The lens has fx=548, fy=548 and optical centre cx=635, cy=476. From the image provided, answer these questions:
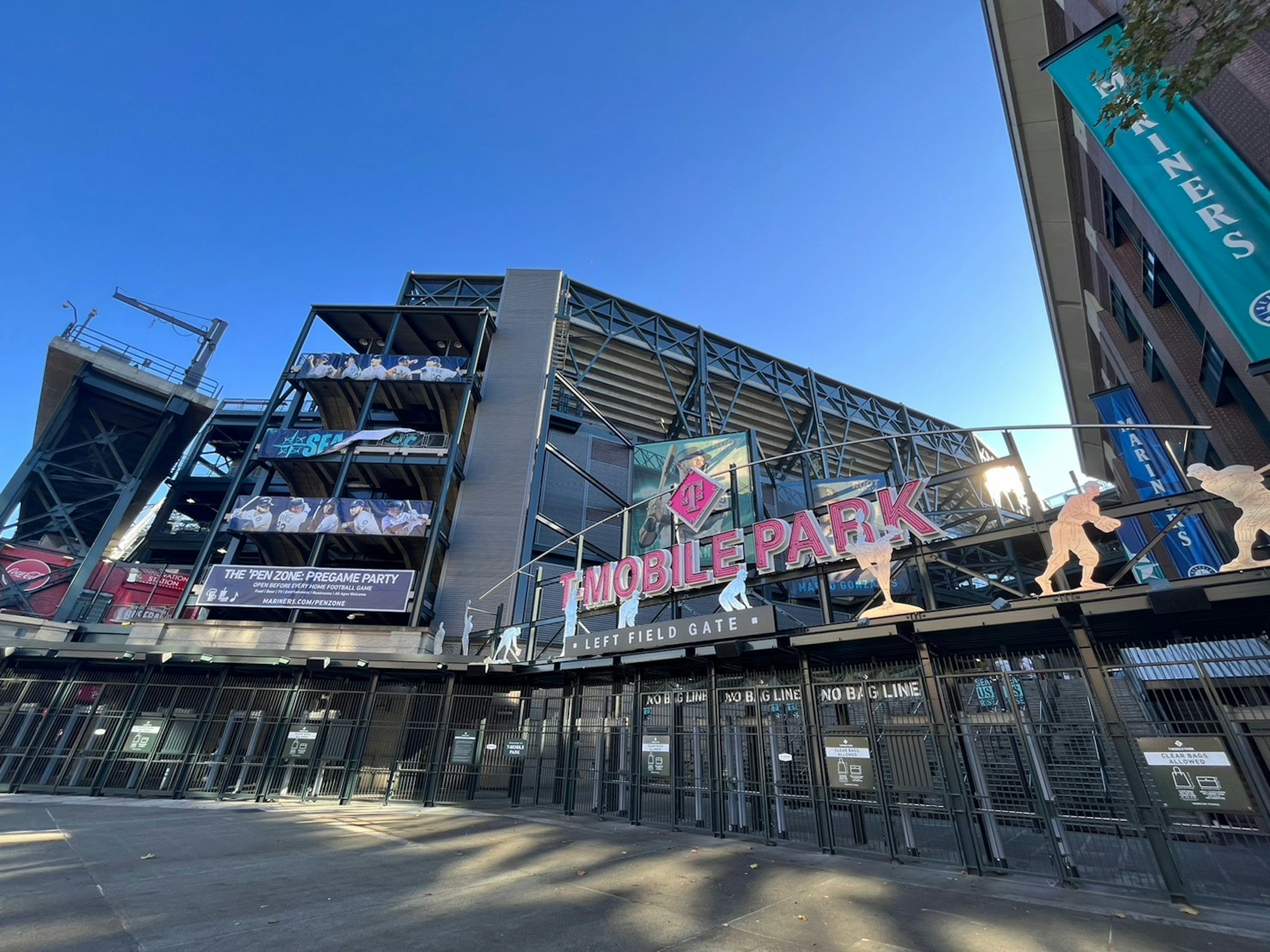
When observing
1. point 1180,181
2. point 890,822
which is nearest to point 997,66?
point 1180,181

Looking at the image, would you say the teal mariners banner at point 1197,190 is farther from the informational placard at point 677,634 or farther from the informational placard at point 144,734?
the informational placard at point 144,734

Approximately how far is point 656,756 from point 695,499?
33.2 feet

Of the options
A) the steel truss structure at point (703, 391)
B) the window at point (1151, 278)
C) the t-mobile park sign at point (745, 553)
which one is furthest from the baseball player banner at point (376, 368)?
the window at point (1151, 278)

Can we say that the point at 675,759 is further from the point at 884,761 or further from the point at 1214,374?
the point at 1214,374

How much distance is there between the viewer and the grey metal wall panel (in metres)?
27.8

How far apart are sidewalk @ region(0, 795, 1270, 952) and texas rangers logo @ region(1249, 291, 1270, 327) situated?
25.2 feet

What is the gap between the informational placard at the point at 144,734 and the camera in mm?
18406

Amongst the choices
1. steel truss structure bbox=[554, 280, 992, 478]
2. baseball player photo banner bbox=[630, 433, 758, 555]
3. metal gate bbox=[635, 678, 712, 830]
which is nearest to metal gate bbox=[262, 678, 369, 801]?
Result: metal gate bbox=[635, 678, 712, 830]

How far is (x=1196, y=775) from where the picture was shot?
7.81 m

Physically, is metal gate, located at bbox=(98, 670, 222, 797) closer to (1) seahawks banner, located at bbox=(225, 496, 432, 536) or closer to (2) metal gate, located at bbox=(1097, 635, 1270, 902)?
(1) seahawks banner, located at bbox=(225, 496, 432, 536)

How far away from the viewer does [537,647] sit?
25.8m

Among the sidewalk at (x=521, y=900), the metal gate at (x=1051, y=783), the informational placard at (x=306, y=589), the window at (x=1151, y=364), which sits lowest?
the sidewalk at (x=521, y=900)

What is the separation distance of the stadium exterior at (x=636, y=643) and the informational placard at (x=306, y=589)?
5.2 inches

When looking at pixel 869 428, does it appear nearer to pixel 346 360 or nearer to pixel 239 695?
pixel 346 360
